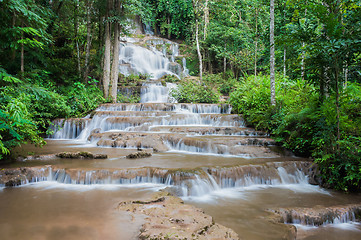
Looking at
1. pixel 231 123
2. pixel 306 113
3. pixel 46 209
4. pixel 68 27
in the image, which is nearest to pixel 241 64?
pixel 231 123

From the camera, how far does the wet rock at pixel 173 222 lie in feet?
9.52

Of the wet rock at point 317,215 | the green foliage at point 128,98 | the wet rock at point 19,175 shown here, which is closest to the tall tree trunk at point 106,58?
the green foliage at point 128,98

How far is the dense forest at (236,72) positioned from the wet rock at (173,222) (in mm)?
3266

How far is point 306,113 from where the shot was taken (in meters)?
6.87

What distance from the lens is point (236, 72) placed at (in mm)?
26547

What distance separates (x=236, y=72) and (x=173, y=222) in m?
25.2

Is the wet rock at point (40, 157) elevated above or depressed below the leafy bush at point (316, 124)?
below

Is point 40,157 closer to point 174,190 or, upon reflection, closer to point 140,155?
point 140,155

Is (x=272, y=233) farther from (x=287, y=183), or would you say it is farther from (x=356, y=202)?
(x=287, y=183)

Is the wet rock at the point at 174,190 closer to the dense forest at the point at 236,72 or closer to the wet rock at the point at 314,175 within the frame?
the dense forest at the point at 236,72

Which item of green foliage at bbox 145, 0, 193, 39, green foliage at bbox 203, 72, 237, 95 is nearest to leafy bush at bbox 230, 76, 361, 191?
green foliage at bbox 203, 72, 237, 95

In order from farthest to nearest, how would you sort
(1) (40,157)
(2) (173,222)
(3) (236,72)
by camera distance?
(3) (236,72) → (1) (40,157) → (2) (173,222)

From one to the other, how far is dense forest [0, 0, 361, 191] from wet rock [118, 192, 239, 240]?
10.7ft

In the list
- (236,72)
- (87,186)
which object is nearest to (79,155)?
(87,186)
